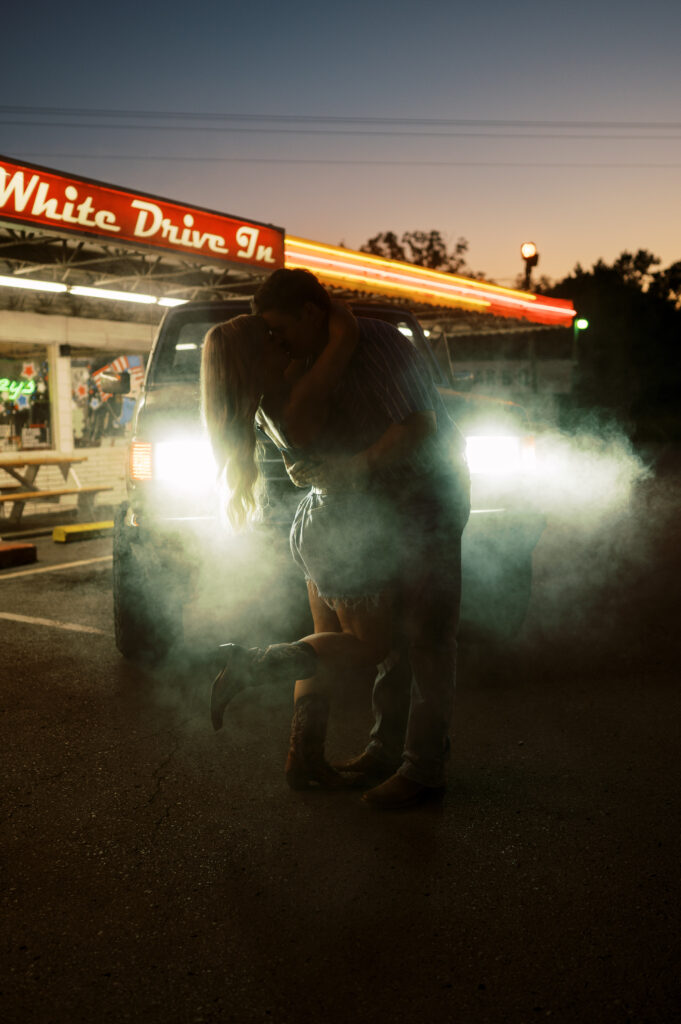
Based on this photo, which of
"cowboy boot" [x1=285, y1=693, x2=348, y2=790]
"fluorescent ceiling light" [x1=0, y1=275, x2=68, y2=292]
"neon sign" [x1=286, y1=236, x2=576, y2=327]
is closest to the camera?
"cowboy boot" [x1=285, y1=693, x2=348, y2=790]

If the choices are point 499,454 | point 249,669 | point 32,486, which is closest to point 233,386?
point 249,669

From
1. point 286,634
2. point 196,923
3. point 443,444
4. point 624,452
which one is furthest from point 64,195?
point 624,452

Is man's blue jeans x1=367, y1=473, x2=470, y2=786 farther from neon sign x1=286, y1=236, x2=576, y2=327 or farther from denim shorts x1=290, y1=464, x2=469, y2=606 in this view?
neon sign x1=286, y1=236, x2=576, y2=327

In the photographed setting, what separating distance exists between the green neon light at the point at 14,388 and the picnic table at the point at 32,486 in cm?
97

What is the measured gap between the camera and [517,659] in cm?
498

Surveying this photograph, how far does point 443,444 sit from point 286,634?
8.40ft

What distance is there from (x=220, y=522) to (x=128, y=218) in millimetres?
7185

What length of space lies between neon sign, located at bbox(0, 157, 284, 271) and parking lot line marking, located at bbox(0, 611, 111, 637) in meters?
4.61

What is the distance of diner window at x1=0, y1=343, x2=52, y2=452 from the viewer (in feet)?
46.2

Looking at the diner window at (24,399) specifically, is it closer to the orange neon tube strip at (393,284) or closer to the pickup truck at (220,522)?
the orange neon tube strip at (393,284)

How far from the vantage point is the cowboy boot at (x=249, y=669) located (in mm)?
2814

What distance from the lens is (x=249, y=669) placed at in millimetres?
2816

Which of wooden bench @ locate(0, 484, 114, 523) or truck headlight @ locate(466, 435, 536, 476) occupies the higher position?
truck headlight @ locate(466, 435, 536, 476)

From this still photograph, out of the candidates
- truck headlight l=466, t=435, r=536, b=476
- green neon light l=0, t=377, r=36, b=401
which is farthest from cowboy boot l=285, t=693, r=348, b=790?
green neon light l=0, t=377, r=36, b=401
